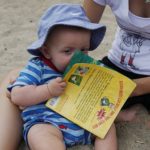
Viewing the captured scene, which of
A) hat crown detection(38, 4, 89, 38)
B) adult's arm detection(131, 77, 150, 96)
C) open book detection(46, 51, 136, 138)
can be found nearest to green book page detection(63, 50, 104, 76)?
open book detection(46, 51, 136, 138)

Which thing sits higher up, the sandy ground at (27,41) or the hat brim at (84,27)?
the hat brim at (84,27)

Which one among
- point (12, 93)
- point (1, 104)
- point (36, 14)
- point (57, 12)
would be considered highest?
point (57, 12)

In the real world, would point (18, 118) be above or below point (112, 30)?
above

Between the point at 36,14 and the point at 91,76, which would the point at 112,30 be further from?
the point at 91,76

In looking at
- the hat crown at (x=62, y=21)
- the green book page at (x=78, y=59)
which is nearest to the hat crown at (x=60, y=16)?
the hat crown at (x=62, y=21)

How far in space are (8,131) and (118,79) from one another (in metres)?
0.39

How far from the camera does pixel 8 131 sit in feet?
5.18

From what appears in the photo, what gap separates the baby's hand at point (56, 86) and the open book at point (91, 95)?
1.5 inches

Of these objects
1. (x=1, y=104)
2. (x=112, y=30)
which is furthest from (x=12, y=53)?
(x=1, y=104)

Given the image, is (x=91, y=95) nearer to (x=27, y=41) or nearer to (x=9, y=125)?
(x=9, y=125)

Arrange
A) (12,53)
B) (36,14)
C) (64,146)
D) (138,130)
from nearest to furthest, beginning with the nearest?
(64,146) → (138,130) → (12,53) → (36,14)

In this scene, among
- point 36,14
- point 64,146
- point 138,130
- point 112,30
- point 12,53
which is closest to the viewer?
point 64,146

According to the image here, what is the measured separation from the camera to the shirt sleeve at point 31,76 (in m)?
1.51

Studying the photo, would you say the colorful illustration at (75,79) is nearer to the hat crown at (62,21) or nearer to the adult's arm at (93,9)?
the hat crown at (62,21)
